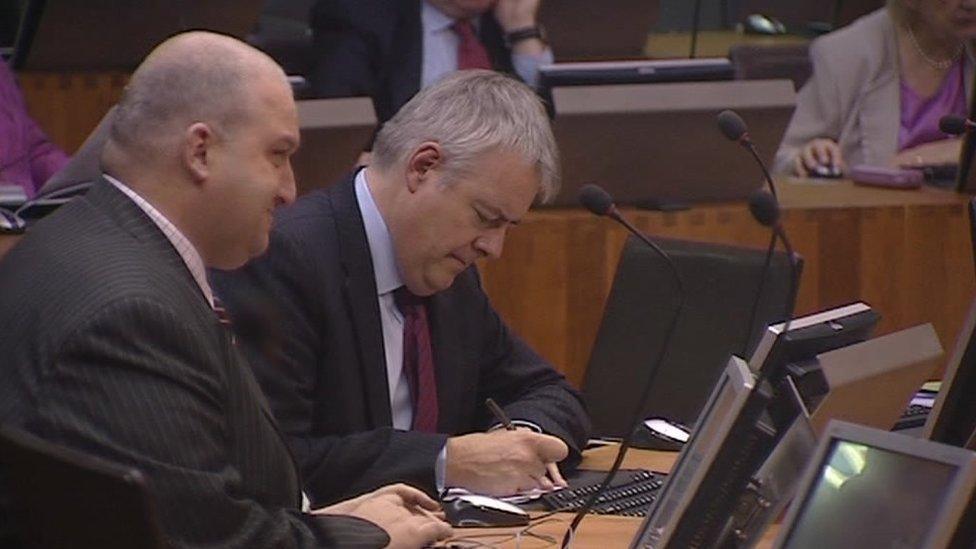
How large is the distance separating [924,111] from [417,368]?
2.49m

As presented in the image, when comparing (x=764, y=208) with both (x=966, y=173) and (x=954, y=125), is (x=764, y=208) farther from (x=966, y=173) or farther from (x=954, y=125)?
(x=966, y=173)

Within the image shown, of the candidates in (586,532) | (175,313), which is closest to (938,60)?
(586,532)

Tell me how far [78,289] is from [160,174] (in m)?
0.22

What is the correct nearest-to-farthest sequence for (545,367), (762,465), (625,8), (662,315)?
(762,465), (545,367), (662,315), (625,8)

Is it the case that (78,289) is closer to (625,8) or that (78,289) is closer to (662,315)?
(662,315)

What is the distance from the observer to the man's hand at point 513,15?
5594 mm

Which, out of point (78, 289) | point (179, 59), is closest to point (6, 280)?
point (78, 289)

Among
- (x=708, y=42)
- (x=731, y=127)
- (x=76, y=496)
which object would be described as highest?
(x=731, y=127)

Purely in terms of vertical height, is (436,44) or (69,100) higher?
(436,44)

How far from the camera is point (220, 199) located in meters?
2.53

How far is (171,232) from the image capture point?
98.5 inches

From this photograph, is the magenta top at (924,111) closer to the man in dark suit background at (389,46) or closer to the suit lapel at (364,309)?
the man in dark suit background at (389,46)

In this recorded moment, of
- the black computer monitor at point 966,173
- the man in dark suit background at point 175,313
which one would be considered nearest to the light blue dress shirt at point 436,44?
the black computer monitor at point 966,173

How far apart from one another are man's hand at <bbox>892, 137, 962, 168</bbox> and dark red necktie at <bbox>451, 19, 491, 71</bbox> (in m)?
1.14
